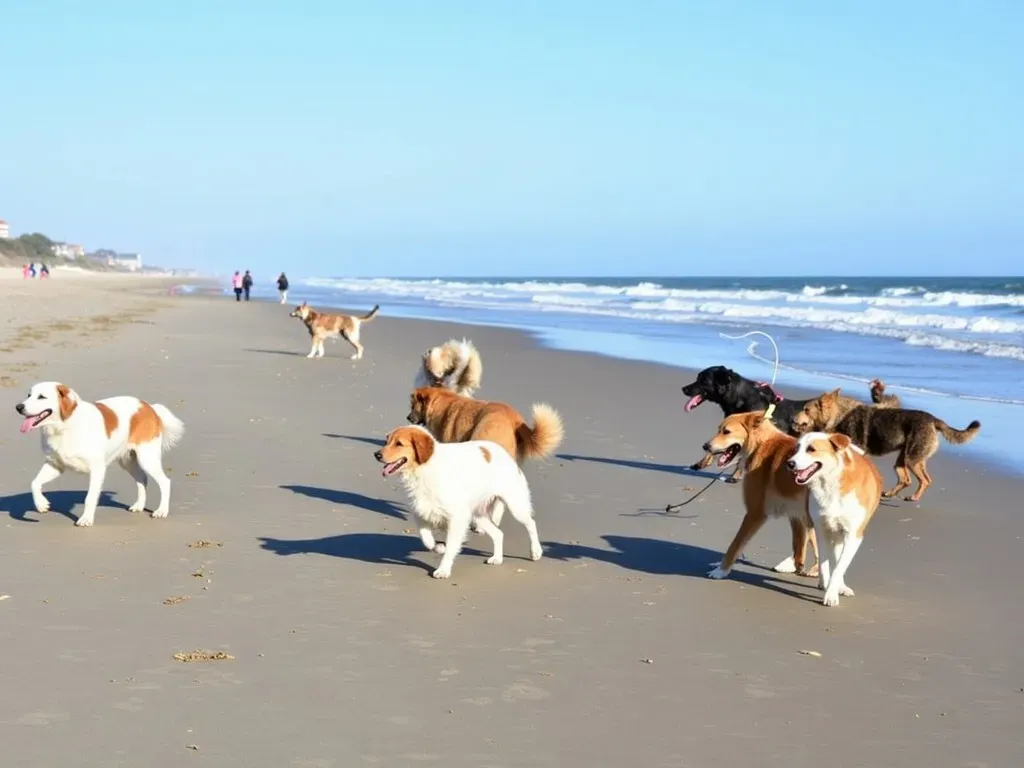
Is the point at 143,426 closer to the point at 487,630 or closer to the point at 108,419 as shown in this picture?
the point at 108,419

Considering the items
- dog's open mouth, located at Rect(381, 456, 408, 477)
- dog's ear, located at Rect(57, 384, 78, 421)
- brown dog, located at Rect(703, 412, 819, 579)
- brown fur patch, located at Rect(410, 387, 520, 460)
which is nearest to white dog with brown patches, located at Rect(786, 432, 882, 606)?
brown dog, located at Rect(703, 412, 819, 579)

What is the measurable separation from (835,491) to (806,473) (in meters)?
0.21

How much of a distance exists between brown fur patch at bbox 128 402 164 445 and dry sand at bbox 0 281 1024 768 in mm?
Result: 576

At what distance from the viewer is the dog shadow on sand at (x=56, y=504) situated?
771cm

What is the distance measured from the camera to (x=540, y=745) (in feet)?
13.7

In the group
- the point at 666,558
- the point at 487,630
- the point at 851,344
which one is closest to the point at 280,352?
the point at 851,344


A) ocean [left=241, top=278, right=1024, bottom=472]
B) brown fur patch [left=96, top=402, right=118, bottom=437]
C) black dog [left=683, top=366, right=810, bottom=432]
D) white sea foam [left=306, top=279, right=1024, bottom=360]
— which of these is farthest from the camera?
white sea foam [left=306, top=279, right=1024, bottom=360]

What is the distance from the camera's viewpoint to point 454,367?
35.9 feet

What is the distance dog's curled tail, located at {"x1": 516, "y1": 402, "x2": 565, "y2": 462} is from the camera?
316 inches

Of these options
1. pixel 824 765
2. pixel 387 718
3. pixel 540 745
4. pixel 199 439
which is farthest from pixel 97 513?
pixel 824 765

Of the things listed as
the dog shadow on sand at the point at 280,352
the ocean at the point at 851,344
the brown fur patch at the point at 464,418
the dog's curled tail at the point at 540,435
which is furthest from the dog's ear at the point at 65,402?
the dog shadow on sand at the point at 280,352

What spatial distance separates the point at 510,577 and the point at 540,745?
256 cm

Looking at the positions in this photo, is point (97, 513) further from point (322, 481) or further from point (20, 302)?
point (20, 302)

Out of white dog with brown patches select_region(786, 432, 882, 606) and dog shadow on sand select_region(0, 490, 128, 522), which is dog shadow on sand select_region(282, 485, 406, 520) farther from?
white dog with brown patches select_region(786, 432, 882, 606)
